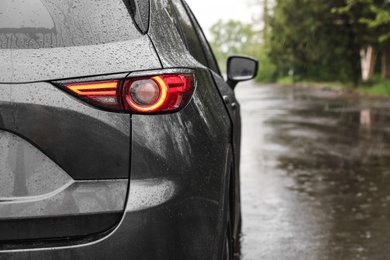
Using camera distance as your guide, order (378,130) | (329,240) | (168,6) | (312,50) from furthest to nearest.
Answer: (312,50)
(378,130)
(329,240)
(168,6)

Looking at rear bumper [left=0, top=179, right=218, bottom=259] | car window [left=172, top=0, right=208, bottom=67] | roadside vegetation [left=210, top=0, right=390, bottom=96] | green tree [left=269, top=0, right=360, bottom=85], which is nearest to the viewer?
rear bumper [left=0, top=179, right=218, bottom=259]

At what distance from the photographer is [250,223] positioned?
5051mm

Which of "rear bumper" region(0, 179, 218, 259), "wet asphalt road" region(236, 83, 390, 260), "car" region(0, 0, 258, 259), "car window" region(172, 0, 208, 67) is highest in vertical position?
"car window" region(172, 0, 208, 67)

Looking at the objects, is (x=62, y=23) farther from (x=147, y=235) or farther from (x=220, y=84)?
(x=220, y=84)

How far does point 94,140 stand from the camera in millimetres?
1957

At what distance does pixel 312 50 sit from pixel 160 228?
3368 centimetres

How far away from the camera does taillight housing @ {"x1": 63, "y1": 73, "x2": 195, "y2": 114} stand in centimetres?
197

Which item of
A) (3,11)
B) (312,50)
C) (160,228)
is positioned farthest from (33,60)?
(312,50)

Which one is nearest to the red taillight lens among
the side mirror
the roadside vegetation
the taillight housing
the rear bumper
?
the taillight housing

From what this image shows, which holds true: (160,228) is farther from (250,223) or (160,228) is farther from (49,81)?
(250,223)

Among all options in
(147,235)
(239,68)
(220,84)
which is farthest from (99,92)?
(239,68)

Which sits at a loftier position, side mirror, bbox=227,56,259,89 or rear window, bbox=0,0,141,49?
rear window, bbox=0,0,141,49

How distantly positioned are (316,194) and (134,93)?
175 inches

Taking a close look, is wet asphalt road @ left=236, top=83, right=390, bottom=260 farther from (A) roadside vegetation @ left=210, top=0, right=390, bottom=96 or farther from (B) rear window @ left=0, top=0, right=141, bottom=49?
(A) roadside vegetation @ left=210, top=0, right=390, bottom=96
